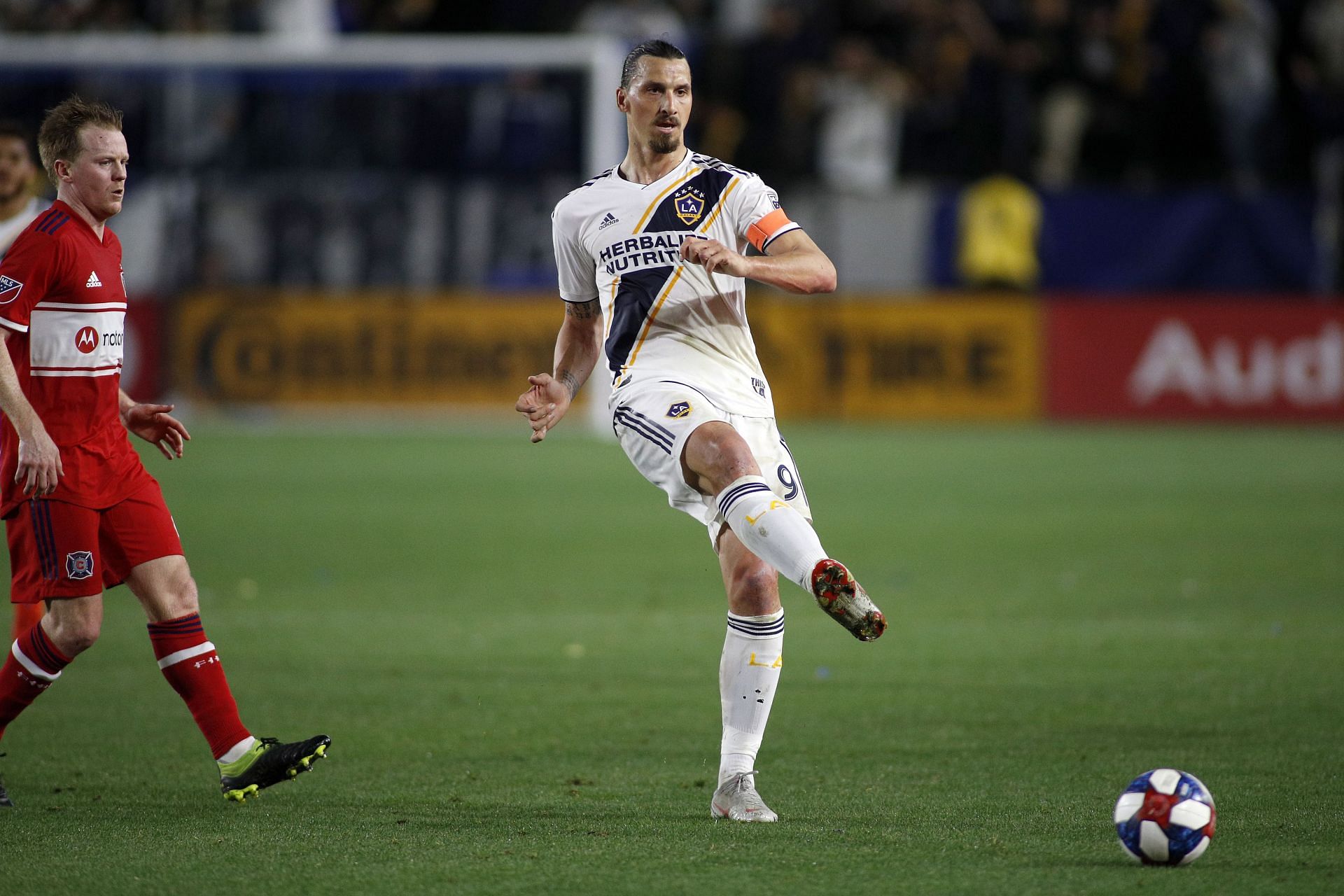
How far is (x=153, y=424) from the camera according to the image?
18.4ft

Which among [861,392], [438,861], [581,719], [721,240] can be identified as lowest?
[861,392]

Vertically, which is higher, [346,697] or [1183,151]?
[1183,151]

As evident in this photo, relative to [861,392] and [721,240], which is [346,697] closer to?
[721,240]

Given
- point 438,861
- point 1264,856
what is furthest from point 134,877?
point 1264,856

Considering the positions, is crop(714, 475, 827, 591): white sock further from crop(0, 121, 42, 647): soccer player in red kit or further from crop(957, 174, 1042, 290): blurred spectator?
crop(957, 174, 1042, 290): blurred spectator

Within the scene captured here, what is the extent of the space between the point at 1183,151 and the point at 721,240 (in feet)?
57.7

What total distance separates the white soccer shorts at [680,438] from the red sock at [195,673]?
4.87 ft

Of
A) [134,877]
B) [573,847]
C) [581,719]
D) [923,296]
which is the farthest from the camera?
[923,296]

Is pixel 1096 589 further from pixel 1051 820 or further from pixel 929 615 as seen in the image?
pixel 1051 820

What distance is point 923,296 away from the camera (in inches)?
816

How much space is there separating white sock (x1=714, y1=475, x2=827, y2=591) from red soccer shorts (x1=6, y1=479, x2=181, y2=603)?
1.77 metres

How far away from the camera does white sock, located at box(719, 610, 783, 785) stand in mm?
5172

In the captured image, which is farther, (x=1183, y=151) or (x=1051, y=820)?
(x=1183, y=151)

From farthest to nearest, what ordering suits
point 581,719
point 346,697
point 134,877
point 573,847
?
point 346,697 → point 581,719 → point 573,847 → point 134,877
